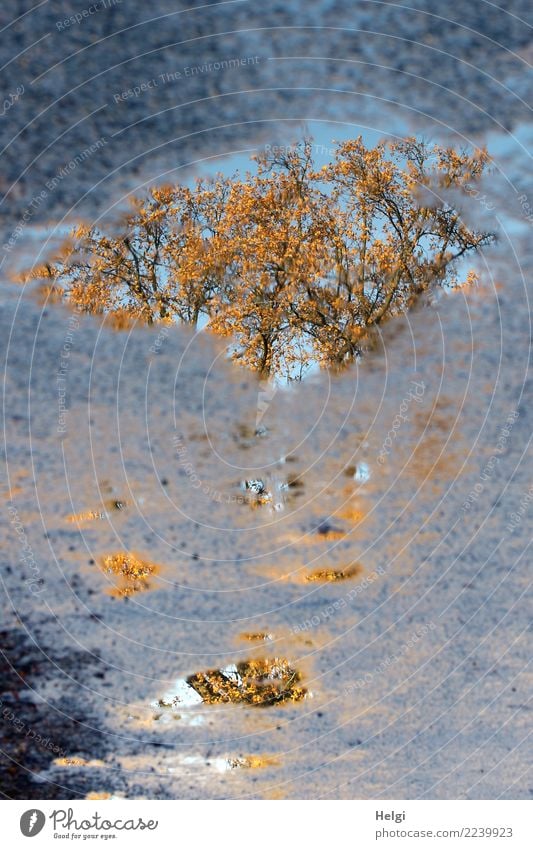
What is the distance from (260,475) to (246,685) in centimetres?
204

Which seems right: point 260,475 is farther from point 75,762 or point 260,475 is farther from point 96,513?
point 75,762

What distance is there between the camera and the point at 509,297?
9.17m

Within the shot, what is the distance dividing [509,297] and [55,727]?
5808mm

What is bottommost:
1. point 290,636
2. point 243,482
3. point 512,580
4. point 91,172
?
point 290,636

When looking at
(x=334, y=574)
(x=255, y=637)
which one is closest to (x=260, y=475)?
(x=334, y=574)

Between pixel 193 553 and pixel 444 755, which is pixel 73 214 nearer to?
pixel 193 553

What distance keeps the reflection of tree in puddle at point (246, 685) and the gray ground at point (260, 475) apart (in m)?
0.09

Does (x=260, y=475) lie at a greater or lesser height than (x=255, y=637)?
greater

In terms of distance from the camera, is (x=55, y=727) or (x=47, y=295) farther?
(x=47, y=295)

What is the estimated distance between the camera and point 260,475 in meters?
8.93

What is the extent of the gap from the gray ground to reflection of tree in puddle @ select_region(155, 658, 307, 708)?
0.30 ft

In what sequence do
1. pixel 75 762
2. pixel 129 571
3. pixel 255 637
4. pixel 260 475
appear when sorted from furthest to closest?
pixel 260 475 → pixel 129 571 → pixel 255 637 → pixel 75 762

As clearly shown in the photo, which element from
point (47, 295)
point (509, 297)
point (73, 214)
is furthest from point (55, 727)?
point (509, 297)

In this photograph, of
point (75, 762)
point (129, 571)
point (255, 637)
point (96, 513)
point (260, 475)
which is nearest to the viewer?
point (75, 762)
